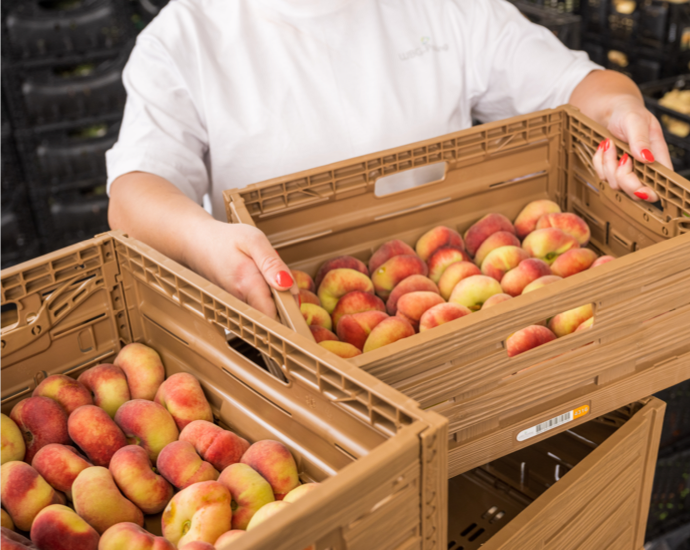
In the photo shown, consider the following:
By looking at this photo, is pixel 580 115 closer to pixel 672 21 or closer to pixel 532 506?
pixel 532 506

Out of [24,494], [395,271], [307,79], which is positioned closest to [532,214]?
[395,271]

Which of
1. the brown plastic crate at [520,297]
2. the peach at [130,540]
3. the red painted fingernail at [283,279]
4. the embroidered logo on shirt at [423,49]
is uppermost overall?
the embroidered logo on shirt at [423,49]

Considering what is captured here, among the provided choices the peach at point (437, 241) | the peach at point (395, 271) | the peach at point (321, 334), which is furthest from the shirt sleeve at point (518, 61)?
the peach at point (321, 334)

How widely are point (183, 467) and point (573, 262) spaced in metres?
0.66

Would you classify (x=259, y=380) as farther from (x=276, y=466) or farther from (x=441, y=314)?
(x=441, y=314)

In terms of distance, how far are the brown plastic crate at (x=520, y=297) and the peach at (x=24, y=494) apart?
32cm

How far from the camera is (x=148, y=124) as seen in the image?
1.24 m

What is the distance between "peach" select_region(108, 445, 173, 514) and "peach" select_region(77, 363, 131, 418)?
0.41 feet

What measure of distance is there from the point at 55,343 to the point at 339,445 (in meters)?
0.47

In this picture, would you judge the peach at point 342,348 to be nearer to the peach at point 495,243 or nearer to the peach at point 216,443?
the peach at point 216,443

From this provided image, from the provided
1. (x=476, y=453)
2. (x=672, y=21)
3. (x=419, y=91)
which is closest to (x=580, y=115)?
(x=419, y=91)

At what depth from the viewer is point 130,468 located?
730 mm

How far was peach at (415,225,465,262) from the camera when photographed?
3.76ft

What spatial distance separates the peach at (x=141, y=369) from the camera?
34.5 inches
